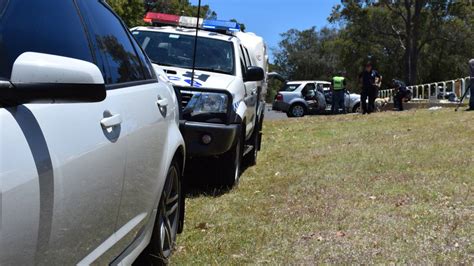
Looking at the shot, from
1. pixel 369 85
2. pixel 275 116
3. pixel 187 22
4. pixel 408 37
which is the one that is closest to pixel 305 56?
pixel 408 37

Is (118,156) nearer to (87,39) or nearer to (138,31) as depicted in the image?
(87,39)

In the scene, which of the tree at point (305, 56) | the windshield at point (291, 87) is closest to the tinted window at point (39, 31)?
the windshield at point (291, 87)

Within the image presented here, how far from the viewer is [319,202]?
558 centimetres

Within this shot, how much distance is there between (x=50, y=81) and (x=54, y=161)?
0.94ft

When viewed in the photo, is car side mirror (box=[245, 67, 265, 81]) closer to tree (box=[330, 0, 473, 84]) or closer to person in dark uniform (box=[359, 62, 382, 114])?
person in dark uniform (box=[359, 62, 382, 114])

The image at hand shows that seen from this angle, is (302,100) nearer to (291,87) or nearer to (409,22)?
(291,87)

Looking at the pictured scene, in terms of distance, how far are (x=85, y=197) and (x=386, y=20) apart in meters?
49.0

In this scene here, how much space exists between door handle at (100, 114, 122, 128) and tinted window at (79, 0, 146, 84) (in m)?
0.24

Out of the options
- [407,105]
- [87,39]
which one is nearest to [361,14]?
[407,105]

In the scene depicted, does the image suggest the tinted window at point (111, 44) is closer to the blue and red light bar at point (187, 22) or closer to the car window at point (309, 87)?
the blue and red light bar at point (187, 22)

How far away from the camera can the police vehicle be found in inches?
224

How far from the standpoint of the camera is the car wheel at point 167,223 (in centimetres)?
367

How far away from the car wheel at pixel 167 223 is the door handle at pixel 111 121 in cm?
109

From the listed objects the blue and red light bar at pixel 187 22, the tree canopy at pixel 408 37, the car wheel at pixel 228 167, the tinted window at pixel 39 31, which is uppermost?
the tree canopy at pixel 408 37
